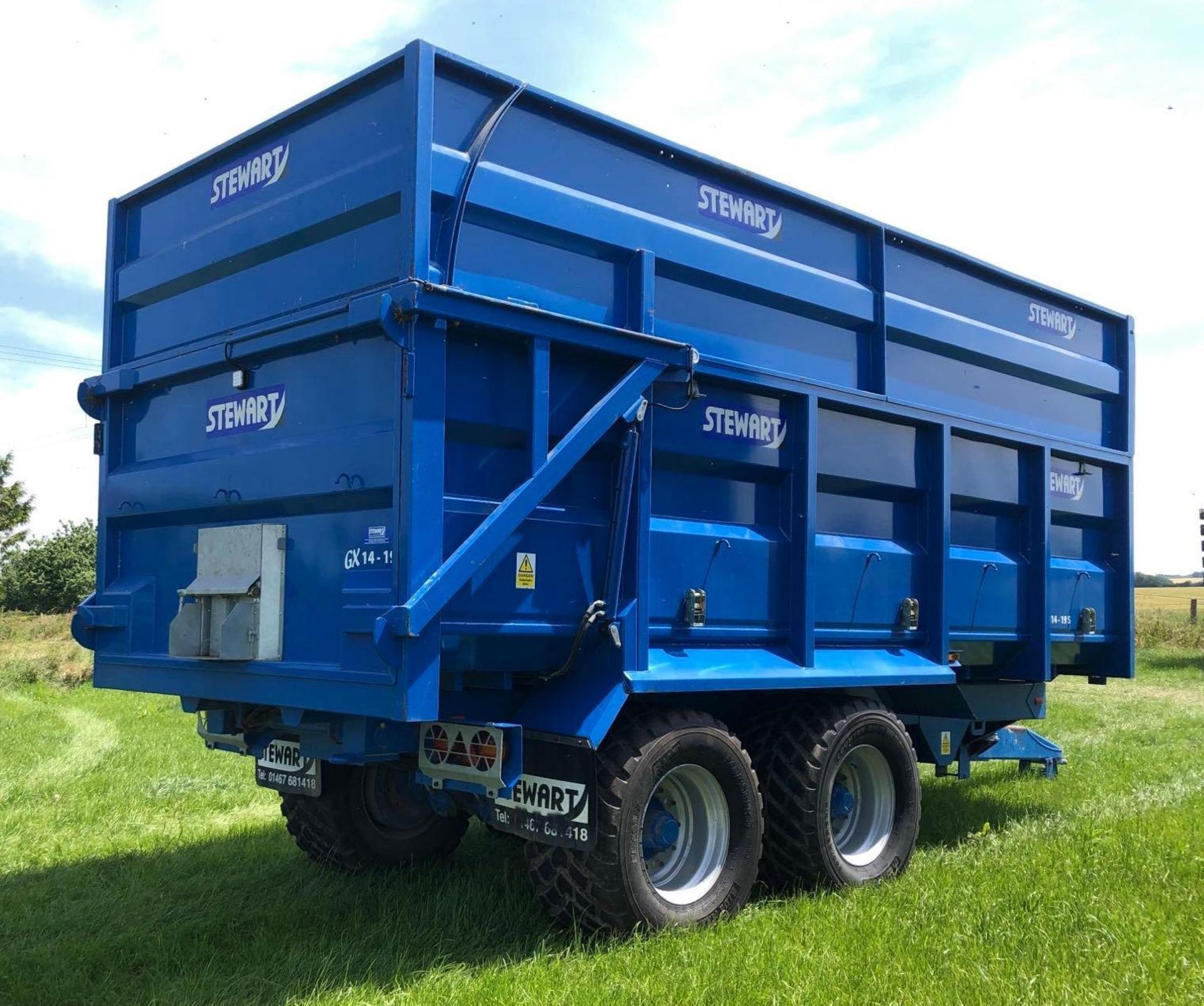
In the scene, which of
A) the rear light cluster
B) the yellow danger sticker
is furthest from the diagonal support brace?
the rear light cluster

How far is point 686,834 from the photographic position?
4957mm

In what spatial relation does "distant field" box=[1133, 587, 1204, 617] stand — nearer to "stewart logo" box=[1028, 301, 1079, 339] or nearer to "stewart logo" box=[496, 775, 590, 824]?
"stewart logo" box=[1028, 301, 1079, 339]

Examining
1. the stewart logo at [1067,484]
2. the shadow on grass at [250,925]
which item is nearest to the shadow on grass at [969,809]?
the stewart logo at [1067,484]

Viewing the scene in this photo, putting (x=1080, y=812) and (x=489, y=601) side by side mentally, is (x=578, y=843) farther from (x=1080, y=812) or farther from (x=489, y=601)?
(x=1080, y=812)

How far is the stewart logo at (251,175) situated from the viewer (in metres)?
4.98

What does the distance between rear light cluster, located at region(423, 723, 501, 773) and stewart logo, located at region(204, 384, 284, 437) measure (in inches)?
57.0

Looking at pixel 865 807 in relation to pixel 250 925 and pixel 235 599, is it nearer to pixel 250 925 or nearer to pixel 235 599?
pixel 250 925

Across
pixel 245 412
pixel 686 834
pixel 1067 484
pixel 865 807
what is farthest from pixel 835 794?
pixel 245 412

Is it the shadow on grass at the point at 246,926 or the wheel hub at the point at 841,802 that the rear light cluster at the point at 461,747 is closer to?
the shadow on grass at the point at 246,926

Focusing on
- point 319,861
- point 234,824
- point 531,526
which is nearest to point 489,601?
point 531,526

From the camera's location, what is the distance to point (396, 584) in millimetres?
4082

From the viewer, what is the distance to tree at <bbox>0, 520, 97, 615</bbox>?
4434 centimetres

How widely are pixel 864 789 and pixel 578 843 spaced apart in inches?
82.0

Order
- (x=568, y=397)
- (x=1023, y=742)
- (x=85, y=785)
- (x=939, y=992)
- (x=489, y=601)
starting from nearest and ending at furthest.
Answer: (x=939, y=992) < (x=489, y=601) < (x=568, y=397) < (x=1023, y=742) < (x=85, y=785)
